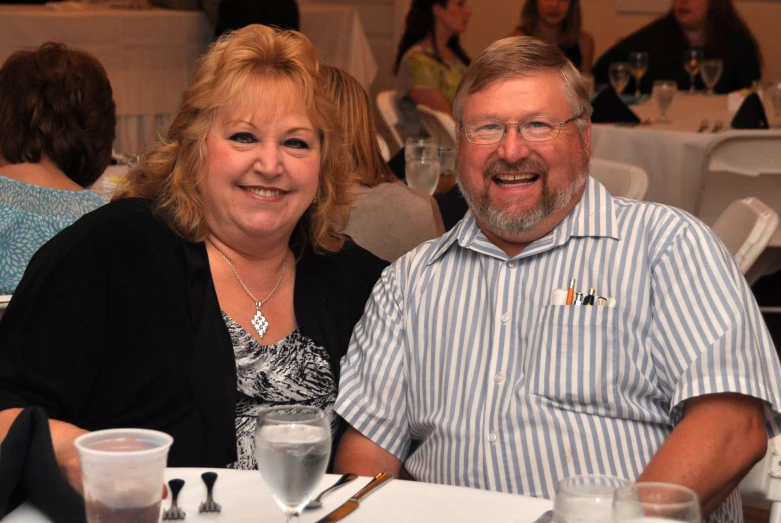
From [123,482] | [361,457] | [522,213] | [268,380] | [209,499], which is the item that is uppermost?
[522,213]

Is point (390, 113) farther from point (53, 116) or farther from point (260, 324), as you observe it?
point (260, 324)

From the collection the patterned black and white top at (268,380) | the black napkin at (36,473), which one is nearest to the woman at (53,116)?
the patterned black and white top at (268,380)

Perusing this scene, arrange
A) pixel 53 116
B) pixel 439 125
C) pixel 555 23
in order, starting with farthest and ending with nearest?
pixel 555 23
pixel 439 125
pixel 53 116

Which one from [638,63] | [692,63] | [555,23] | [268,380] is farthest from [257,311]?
[555,23]

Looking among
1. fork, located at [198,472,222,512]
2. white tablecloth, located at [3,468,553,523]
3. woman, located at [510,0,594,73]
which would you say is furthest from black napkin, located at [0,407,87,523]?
woman, located at [510,0,594,73]

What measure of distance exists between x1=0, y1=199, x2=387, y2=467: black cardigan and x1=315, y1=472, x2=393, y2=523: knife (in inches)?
23.8

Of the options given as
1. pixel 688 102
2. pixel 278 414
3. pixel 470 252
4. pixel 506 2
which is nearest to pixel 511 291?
pixel 470 252

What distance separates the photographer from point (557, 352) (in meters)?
1.94

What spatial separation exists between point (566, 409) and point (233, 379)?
632 millimetres

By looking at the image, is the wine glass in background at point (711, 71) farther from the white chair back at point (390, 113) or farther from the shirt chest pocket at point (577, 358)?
the shirt chest pocket at point (577, 358)

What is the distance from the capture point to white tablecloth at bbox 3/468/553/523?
1332 mm

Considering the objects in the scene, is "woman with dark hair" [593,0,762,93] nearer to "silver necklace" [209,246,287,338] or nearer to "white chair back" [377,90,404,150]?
"white chair back" [377,90,404,150]

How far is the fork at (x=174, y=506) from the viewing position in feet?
4.27

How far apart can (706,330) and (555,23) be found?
19.1 ft
